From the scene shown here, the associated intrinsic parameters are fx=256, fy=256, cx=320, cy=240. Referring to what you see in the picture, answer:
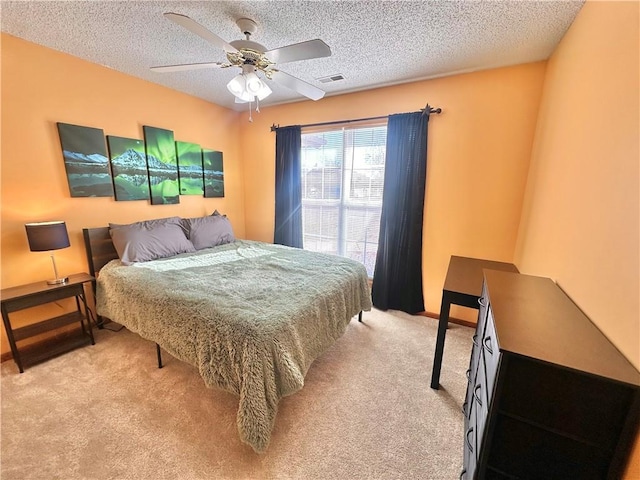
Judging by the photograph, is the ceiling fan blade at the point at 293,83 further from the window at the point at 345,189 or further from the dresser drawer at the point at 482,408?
the dresser drawer at the point at 482,408

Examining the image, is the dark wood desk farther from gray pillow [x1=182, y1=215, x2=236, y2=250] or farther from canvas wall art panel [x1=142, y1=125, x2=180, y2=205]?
canvas wall art panel [x1=142, y1=125, x2=180, y2=205]

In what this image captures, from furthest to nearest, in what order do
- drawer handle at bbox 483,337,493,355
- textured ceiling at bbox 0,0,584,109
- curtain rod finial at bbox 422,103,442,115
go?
curtain rod finial at bbox 422,103,442,115 → textured ceiling at bbox 0,0,584,109 → drawer handle at bbox 483,337,493,355

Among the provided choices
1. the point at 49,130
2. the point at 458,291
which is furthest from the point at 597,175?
the point at 49,130

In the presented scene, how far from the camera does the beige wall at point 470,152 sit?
91.1 inches

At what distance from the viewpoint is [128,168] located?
2.71 meters

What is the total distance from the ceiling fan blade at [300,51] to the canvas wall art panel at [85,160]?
6.45ft

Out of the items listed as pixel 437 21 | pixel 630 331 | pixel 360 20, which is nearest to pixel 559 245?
pixel 630 331

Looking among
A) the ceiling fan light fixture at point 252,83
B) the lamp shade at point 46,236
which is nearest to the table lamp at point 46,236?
the lamp shade at point 46,236

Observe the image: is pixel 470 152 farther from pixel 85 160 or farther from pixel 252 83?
pixel 85 160

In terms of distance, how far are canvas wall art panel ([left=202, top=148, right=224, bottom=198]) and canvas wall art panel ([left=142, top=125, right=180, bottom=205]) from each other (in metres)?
0.40

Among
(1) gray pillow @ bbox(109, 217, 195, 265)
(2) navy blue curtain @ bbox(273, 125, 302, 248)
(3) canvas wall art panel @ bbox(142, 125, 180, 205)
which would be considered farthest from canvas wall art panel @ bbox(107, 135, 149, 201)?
(2) navy blue curtain @ bbox(273, 125, 302, 248)

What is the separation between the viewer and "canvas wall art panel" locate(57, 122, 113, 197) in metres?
2.27

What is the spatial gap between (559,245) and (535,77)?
5.50 feet

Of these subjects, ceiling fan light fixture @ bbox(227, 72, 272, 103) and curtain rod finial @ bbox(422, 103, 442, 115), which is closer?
ceiling fan light fixture @ bbox(227, 72, 272, 103)
